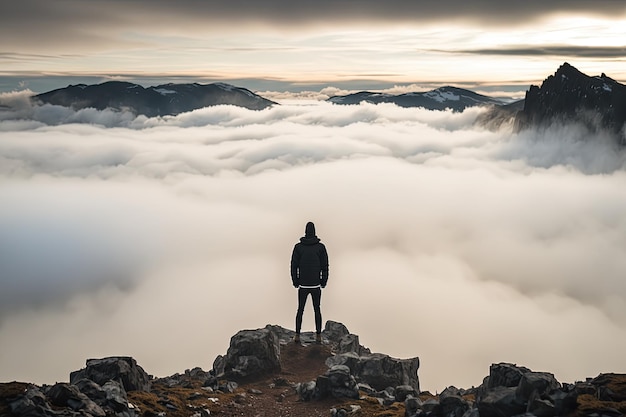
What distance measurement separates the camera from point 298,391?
747 inches

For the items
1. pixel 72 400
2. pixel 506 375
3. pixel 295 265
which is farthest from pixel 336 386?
pixel 72 400

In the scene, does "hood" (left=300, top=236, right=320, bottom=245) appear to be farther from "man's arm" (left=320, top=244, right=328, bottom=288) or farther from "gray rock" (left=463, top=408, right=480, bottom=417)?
"gray rock" (left=463, top=408, right=480, bottom=417)

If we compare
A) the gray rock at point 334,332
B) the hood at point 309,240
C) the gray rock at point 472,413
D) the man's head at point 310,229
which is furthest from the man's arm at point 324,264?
the gray rock at point 472,413

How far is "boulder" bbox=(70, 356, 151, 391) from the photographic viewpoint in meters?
16.5

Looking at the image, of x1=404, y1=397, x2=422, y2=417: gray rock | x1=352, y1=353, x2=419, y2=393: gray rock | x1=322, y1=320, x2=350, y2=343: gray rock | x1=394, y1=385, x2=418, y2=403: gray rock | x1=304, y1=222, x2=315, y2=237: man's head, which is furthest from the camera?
x1=322, y1=320, x2=350, y2=343: gray rock

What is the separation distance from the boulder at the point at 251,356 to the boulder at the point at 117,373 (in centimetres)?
466

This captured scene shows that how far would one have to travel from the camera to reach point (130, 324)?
448 feet

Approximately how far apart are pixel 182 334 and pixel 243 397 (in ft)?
310

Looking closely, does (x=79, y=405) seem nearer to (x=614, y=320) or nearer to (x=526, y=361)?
(x=526, y=361)

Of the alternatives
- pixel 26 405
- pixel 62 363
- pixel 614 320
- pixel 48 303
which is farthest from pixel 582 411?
pixel 48 303

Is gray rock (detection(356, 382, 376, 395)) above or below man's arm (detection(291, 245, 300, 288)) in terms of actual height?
below

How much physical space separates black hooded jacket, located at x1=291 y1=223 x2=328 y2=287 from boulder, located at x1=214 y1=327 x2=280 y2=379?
8.78 ft

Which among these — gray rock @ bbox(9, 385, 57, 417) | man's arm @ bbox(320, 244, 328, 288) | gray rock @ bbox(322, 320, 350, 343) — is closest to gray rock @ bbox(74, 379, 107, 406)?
gray rock @ bbox(9, 385, 57, 417)

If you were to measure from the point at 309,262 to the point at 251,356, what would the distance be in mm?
4415
